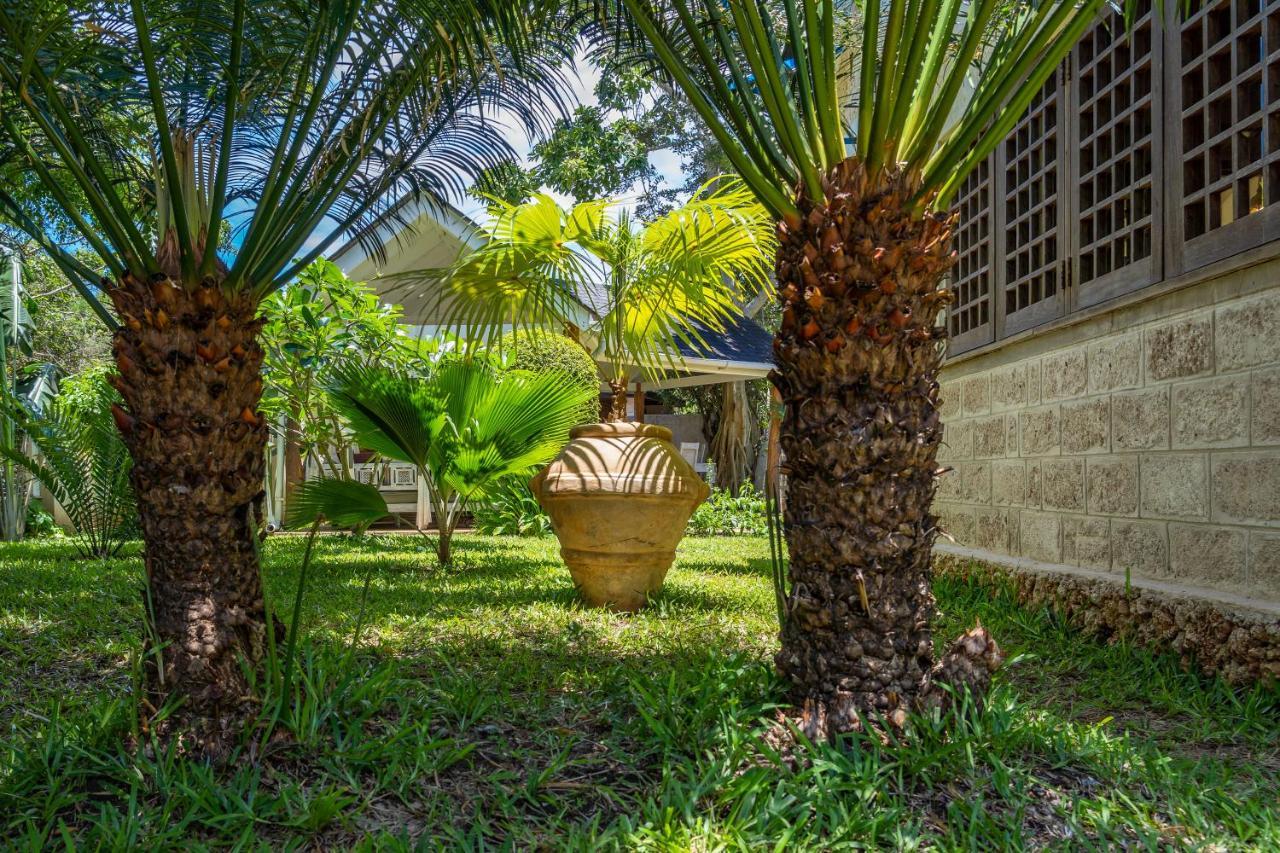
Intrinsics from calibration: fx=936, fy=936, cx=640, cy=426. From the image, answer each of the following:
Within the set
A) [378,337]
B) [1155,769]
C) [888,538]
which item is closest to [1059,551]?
[1155,769]

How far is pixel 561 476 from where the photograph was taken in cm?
561

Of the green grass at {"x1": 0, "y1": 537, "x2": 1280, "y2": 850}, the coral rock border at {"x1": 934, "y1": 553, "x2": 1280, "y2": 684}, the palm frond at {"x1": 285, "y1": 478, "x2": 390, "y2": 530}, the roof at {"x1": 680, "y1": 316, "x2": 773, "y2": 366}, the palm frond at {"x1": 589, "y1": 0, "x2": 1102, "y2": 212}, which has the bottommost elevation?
the green grass at {"x1": 0, "y1": 537, "x2": 1280, "y2": 850}

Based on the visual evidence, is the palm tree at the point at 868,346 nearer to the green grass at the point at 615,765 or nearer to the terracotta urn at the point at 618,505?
the green grass at the point at 615,765

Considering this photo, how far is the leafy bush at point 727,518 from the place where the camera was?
1249 cm

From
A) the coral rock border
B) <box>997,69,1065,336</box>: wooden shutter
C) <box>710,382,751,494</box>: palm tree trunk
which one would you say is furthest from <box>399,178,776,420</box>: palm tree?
<box>710,382,751,494</box>: palm tree trunk

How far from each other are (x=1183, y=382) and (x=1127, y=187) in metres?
A: 1.25

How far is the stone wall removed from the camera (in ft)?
13.3

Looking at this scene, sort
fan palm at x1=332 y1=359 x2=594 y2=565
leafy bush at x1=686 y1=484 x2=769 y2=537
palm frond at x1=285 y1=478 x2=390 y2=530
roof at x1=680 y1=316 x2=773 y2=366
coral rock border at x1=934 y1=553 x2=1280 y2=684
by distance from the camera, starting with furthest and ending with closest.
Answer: roof at x1=680 y1=316 x2=773 y2=366, leafy bush at x1=686 y1=484 x2=769 y2=537, fan palm at x1=332 y1=359 x2=594 y2=565, palm frond at x1=285 y1=478 x2=390 y2=530, coral rock border at x1=934 y1=553 x2=1280 y2=684

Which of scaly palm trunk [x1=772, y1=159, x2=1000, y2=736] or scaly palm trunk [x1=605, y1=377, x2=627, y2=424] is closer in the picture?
scaly palm trunk [x1=772, y1=159, x2=1000, y2=736]

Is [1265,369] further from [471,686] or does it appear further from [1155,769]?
[471,686]

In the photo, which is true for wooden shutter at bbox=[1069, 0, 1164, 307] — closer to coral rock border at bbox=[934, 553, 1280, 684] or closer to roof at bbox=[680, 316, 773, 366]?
coral rock border at bbox=[934, 553, 1280, 684]

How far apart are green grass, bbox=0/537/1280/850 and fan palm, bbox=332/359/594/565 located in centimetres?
248

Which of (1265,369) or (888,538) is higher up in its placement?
(1265,369)

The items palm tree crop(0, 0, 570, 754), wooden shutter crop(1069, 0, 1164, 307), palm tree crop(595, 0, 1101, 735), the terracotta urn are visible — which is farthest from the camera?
the terracotta urn
